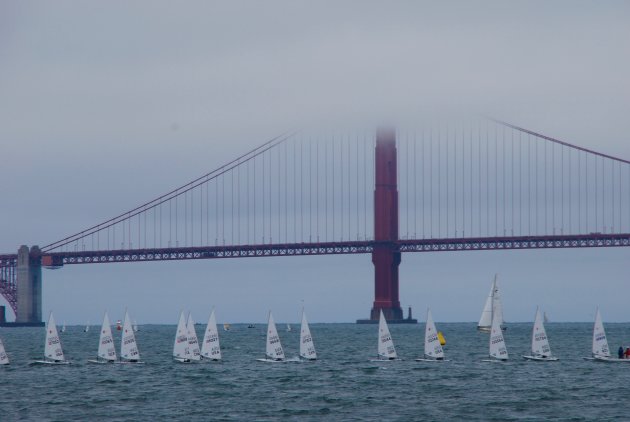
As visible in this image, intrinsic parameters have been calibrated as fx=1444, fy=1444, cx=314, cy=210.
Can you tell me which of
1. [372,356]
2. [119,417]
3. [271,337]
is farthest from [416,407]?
[372,356]

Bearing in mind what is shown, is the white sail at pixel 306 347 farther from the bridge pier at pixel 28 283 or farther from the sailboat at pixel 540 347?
the bridge pier at pixel 28 283

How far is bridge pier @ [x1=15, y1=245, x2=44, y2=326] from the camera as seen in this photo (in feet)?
463

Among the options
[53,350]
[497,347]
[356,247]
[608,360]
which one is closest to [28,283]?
[356,247]

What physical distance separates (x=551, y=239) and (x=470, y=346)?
29.7 metres

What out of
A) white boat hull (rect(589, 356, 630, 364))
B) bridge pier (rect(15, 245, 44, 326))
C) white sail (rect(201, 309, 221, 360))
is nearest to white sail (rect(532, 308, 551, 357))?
white boat hull (rect(589, 356, 630, 364))

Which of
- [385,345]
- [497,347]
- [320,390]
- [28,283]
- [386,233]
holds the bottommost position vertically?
[320,390]

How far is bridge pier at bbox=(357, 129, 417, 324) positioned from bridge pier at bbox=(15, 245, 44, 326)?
3333 centimetres

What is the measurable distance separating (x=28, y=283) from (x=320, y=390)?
93.9 meters

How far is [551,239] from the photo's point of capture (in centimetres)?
11988

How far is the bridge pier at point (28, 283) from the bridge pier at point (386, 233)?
33.3m

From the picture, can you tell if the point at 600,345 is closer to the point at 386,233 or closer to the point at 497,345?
the point at 497,345

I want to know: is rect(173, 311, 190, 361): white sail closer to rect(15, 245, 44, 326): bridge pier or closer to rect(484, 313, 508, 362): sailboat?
rect(484, 313, 508, 362): sailboat

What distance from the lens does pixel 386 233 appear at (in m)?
132

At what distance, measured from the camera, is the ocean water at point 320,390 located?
143 feet
